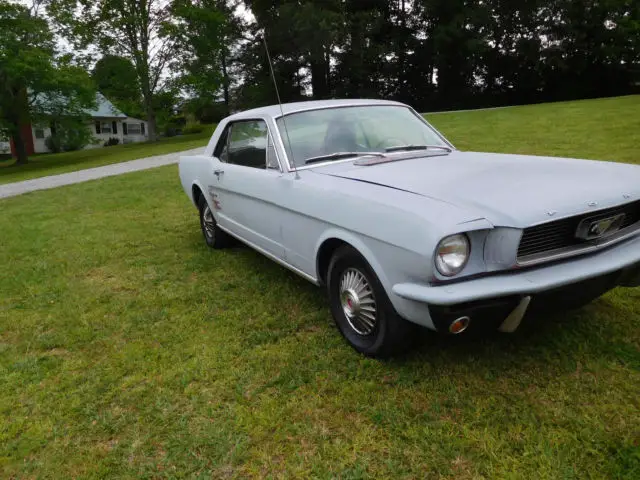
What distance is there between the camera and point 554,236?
7.73 ft

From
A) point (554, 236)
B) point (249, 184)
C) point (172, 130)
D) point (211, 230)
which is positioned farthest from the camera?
point (172, 130)

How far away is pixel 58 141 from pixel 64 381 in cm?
2549

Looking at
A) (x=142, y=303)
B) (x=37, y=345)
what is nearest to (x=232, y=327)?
(x=142, y=303)

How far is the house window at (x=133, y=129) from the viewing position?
51750mm

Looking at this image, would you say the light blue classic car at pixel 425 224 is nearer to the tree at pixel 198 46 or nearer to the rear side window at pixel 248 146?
the rear side window at pixel 248 146

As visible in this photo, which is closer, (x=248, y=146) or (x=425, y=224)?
(x=425, y=224)

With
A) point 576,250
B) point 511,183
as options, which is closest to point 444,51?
point 511,183

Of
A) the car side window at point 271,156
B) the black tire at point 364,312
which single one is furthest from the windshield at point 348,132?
the black tire at point 364,312

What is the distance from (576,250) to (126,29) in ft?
101

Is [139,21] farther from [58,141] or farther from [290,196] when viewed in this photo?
[290,196]

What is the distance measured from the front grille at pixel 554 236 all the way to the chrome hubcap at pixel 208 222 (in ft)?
11.6

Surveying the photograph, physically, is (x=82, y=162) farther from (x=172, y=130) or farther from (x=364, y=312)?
(x=172, y=130)

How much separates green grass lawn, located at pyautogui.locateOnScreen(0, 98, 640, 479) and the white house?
38447 millimetres

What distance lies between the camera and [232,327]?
11.3 feet
